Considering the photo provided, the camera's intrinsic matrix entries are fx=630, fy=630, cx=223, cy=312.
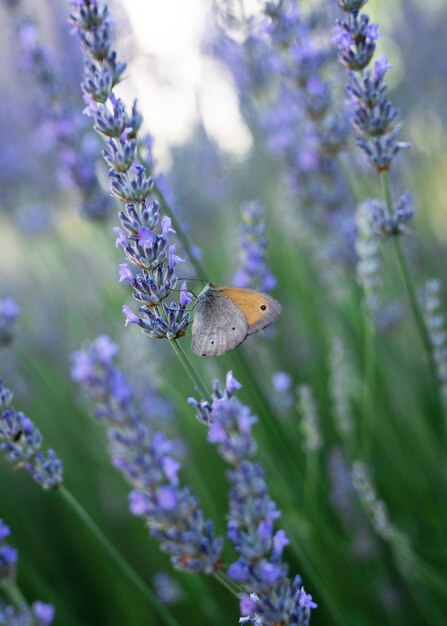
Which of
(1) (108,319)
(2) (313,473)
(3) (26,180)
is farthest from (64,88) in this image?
(3) (26,180)

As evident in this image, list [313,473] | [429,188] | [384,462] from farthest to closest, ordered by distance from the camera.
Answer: [429,188]
[384,462]
[313,473]

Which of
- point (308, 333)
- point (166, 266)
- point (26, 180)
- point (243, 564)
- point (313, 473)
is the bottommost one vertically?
point (243, 564)

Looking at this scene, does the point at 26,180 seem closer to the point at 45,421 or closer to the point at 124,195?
the point at 45,421

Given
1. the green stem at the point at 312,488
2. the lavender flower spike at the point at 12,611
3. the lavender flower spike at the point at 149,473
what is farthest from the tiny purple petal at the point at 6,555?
the green stem at the point at 312,488

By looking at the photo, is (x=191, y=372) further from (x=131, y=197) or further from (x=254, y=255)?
(x=254, y=255)

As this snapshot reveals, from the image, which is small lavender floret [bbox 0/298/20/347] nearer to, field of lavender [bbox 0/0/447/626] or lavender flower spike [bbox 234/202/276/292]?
field of lavender [bbox 0/0/447/626]
